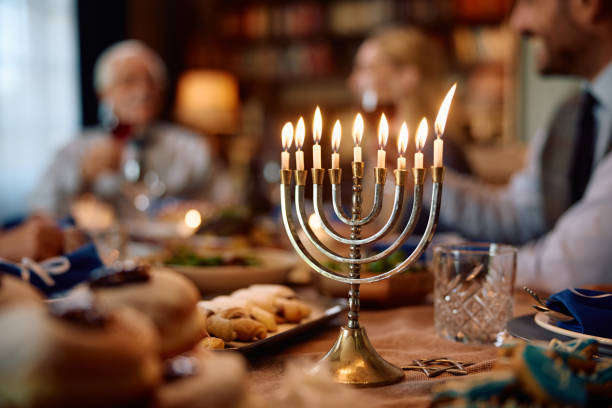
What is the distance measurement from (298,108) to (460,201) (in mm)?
4244

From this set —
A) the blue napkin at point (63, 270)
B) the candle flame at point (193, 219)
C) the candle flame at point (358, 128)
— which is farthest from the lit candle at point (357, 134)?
the candle flame at point (193, 219)

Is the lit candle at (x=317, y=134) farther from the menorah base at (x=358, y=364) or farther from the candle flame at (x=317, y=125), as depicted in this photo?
the menorah base at (x=358, y=364)

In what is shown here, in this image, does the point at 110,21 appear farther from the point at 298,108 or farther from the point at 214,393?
the point at 214,393

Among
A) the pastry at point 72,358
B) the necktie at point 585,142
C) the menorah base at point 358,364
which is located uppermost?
the necktie at point 585,142

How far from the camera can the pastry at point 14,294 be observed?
1.48 feet

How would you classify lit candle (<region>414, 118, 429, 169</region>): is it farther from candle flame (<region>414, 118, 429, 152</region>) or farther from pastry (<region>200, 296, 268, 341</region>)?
pastry (<region>200, 296, 268, 341</region>)

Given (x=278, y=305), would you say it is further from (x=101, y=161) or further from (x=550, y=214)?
(x=101, y=161)

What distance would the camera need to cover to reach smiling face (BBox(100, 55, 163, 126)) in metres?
3.54

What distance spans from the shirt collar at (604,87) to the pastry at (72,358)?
1.70 meters

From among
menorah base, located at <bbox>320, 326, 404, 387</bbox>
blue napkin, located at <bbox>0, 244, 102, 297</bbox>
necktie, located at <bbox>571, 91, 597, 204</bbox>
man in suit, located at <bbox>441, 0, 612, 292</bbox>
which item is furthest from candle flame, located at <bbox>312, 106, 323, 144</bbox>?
necktie, located at <bbox>571, 91, 597, 204</bbox>

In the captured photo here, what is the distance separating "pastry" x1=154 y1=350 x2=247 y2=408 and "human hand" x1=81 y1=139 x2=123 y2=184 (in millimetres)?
2803

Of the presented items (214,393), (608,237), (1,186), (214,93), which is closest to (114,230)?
(214,393)

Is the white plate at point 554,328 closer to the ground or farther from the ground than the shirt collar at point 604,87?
closer to the ground

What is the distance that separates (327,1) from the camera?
586cm
